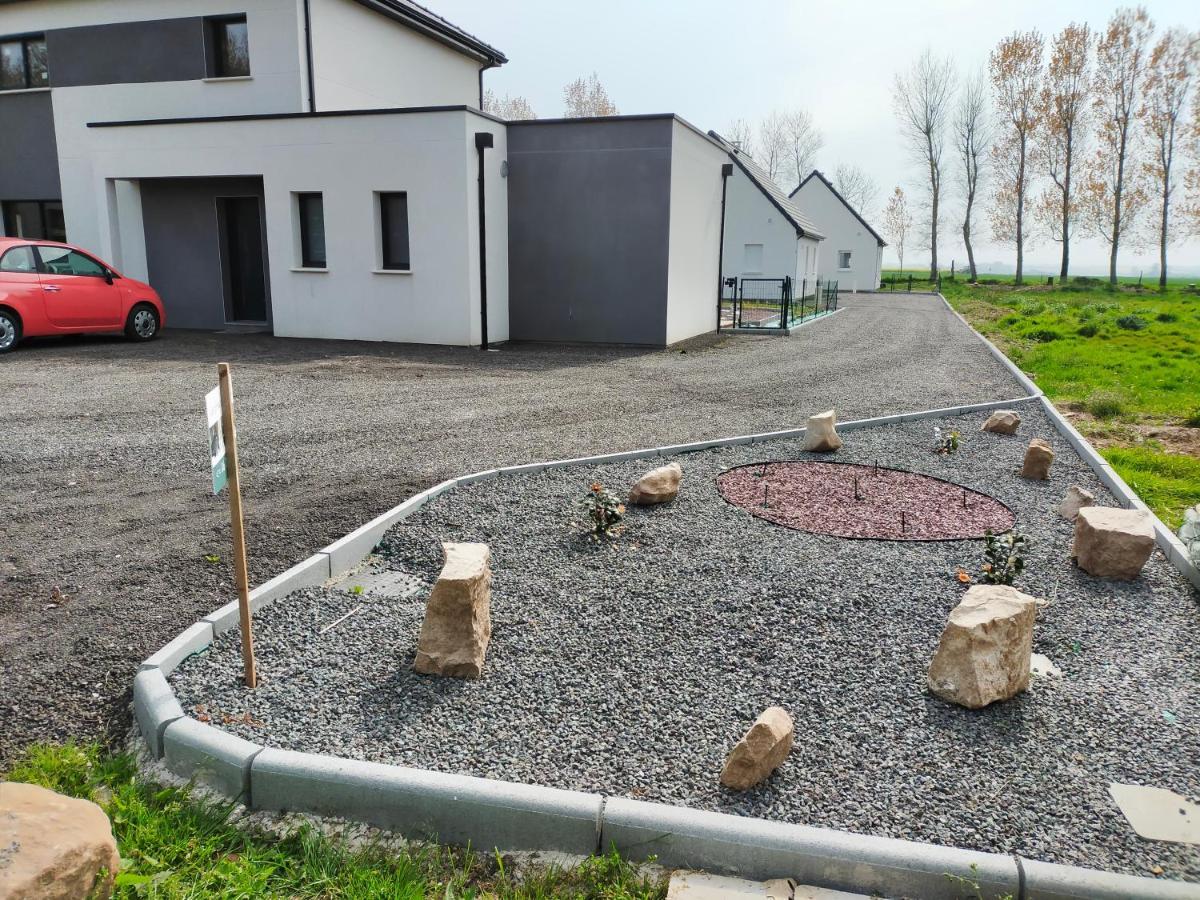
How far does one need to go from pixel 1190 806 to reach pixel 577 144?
49.3 feet

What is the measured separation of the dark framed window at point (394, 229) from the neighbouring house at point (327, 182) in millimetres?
36

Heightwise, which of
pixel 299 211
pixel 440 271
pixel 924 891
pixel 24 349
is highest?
pixel 299 211

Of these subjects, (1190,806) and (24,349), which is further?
(24,349)

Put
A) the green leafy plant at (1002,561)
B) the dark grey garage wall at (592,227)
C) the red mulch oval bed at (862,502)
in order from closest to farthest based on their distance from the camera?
the green leafy plant at (1002,561)
the red mulch oval bed at (862,502)
the dark grey garage wall at (592,227)

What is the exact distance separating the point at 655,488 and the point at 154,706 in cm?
338

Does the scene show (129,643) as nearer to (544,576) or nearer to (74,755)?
(74,755)

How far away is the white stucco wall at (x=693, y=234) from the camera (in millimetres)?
16341

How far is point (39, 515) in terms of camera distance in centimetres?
555

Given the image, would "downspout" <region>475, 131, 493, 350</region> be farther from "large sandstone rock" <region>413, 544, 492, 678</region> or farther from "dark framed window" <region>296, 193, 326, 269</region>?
"large sandstone rock" <region>413, 544, 492, 678</region>

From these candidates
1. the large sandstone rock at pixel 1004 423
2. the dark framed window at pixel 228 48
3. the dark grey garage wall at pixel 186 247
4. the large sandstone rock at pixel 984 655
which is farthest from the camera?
the dark grey garage wall at pixel 186 247

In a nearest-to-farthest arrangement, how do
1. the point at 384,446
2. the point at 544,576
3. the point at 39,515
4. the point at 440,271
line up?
the point at 544,576, the point at 39,515, the point at 384,446, the point at 440,271

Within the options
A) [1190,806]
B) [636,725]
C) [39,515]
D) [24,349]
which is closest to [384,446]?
[39,515]

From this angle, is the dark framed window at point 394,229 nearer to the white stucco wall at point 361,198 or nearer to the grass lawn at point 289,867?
the white stucco wall at point 361,198

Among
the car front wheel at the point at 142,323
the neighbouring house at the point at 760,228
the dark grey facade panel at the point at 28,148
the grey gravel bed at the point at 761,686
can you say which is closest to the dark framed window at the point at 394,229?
the car front wheel at the point at 142,323
